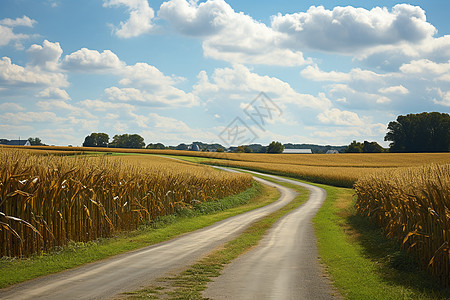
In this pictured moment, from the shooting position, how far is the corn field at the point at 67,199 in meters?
12.7

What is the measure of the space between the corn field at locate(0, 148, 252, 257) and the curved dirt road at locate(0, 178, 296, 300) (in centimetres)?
229

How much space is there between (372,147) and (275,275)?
138977mm

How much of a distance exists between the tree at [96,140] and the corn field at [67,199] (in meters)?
129

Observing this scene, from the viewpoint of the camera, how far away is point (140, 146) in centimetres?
15550

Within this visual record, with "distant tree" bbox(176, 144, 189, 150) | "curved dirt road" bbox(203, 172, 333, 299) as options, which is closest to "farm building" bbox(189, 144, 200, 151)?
"distant tree" bbox(176, 144, 189, 150)

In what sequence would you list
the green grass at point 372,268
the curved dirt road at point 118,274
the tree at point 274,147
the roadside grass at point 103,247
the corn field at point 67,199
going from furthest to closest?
the tree at point 274,147 → the corn field at point 67,199 → the roadside grass at point 103,247 → the green grass at point 372,268 → the curved dirt road at point 118,274

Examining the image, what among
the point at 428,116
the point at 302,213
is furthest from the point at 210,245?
the point at 428,116

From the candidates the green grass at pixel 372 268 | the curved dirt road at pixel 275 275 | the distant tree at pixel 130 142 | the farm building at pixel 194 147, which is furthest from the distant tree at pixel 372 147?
the curved dirt road at pixel 275 275

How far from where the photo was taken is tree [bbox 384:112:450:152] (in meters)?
126

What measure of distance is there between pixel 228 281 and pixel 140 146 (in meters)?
148

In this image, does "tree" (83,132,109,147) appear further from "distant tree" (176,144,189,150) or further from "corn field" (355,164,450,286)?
"corn field" (355,164,450,286)

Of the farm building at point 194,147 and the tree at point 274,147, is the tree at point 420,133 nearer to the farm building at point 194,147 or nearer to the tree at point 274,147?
the tree at point 274,147

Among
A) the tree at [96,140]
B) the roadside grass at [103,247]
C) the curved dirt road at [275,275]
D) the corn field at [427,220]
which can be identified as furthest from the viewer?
the tree at [96,140]

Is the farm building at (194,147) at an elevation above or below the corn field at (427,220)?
above
